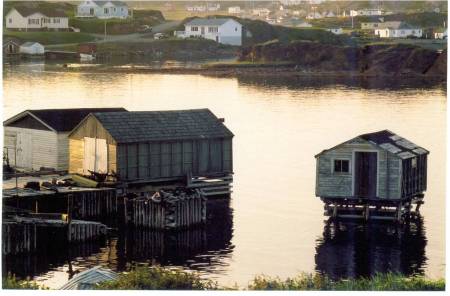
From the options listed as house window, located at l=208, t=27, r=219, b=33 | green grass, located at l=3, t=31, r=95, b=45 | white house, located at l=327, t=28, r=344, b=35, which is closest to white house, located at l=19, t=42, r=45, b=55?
green grass, located at l=3, t=31, r=95, b=45

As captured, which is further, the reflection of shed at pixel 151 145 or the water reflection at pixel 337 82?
the water reflection at pixel 337 82

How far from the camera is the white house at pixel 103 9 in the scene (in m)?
92.2

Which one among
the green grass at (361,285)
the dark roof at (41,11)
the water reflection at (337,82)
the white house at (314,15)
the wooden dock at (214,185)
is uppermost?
the dark roof at (41,11)

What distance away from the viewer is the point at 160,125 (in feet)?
184

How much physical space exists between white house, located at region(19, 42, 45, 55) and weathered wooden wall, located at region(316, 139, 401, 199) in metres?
54.8

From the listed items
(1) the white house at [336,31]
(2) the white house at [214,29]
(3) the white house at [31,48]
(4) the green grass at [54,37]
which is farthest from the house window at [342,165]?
(2) the white house at [214,29]

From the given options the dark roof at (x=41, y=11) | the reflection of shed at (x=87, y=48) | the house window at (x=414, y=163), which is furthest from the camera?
the reflection of shed at (x=87, y=48)

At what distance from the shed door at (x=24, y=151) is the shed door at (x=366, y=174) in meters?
16.0

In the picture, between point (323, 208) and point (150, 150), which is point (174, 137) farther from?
point (323, 208)

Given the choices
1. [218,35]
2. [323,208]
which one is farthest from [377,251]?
[218,35]

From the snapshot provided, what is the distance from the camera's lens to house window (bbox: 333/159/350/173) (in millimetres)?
50969

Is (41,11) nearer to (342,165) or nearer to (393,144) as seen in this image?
(342,165)

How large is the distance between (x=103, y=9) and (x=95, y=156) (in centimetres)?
3722

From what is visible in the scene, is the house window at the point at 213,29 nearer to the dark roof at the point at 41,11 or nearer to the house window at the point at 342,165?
the dark roof at the point at 41,11
